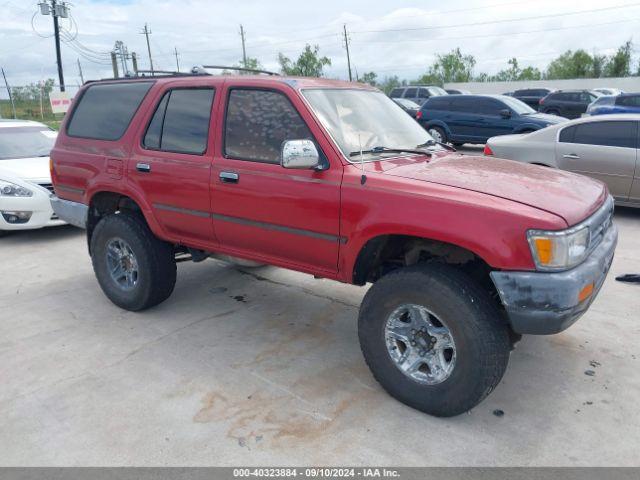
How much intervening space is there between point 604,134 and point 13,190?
8.21 meters

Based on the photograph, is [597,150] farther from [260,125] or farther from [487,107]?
[487,107]

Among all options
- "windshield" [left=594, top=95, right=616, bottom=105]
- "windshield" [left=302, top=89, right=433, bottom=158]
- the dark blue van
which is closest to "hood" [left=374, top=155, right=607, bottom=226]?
"windshield" [left=302, top=89, right=433, bottom=158]

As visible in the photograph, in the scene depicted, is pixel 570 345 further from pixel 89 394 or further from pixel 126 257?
pixel 126 257

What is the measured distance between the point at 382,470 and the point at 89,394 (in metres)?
1.95

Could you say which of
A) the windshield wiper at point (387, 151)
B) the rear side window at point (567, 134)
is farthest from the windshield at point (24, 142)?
the rear side window at point (567, 134)

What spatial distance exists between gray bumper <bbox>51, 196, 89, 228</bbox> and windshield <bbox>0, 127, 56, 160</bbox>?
11.0 ft

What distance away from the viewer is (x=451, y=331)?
2.84 metres

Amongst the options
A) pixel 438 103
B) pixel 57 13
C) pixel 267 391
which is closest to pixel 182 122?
pixel 267 391

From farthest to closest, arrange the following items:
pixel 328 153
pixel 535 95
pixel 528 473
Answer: pixel 535 95 < pixel 328 153 < pixel 528 473

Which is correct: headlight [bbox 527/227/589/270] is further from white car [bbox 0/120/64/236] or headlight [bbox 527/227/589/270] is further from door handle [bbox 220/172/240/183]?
white car [bbox 0/120/64/236]

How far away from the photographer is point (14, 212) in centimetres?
689

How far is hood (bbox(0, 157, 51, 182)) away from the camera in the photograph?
704 cm

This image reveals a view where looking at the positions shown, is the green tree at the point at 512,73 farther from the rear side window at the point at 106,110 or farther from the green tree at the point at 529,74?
the rear side window at the point at 106,110

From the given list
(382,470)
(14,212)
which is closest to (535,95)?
(14,212)
